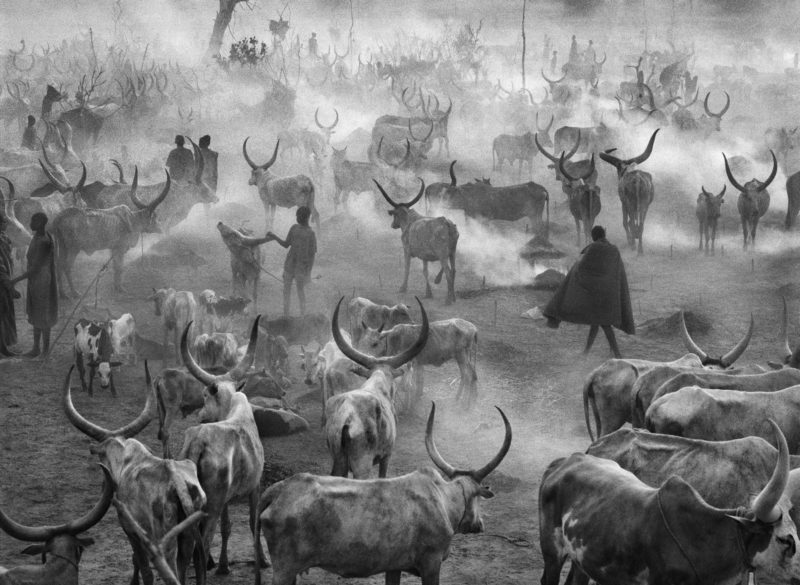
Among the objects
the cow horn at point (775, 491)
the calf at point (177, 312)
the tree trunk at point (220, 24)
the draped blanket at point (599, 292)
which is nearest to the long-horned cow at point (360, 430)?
the cow horn at point (775, 491)

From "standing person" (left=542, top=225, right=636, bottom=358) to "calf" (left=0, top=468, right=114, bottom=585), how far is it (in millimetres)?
8812

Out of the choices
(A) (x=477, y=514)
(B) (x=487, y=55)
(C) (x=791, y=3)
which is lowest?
(A) (x=477, y=514)

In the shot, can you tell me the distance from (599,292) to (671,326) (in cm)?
248

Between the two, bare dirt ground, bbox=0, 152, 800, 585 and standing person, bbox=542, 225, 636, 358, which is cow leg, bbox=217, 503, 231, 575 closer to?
bare dirt ground, bbox=0, 152, 800, 585

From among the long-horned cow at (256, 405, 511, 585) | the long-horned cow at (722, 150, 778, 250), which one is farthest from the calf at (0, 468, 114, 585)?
the long-horned cow at (722, 150, 778, 250)

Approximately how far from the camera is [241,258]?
55.6 feet

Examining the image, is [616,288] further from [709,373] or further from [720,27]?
[720,27]

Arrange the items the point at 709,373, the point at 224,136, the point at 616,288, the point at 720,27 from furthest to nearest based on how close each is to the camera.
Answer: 1. the point at 720,27
2. the point at 224,136
3. the point at 616,288
4. the point at 709,373

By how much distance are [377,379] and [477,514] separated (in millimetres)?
2634

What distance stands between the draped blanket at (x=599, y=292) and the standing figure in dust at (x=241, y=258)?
496 centimetres

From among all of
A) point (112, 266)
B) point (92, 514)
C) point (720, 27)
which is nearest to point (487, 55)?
point (720, 27)

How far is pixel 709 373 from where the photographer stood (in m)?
10.2

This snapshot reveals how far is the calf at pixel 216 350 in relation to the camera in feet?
43.2

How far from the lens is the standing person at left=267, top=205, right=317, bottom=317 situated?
16984 millimetres
